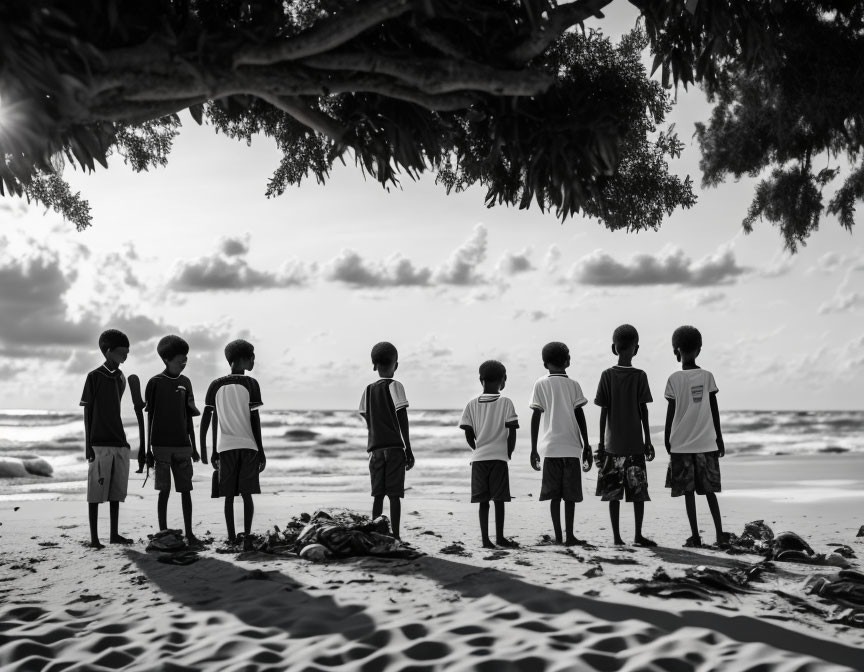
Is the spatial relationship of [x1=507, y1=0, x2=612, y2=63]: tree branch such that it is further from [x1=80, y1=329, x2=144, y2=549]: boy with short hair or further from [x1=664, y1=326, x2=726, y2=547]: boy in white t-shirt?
[x1=80, y1=329, x2=144, y2=549]: boy with short hair

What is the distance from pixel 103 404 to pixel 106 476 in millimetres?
656

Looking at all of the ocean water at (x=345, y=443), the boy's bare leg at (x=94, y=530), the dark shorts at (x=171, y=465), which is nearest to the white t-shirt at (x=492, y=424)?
the dark shorts at (x=171, y=465)

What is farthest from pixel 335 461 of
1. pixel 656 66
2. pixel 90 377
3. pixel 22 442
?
pixel 656 66

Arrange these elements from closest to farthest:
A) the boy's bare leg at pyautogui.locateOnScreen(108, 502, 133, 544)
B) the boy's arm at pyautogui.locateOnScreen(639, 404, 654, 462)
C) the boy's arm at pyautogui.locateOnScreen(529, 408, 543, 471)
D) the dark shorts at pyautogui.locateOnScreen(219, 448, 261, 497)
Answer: the boy's arm at pyautogui.locateOnScreen(529, 408, 543, 471), the dark shorts at pyautogui.locateOnScreen(219, 448, 261, 497), the boy's arm at pyautogui.locateOnScreen(639, 404, 654, 462), the boy's bare leg at pyautogui.locateOnScreen(108, 502, 133, 544)

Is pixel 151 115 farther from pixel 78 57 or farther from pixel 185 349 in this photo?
pixel 185 349

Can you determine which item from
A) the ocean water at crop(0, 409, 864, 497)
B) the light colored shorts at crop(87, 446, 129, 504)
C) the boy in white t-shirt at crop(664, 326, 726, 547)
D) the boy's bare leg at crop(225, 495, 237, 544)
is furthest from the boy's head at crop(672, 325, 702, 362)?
the ocean water at crop(0, 409, 864, 497)

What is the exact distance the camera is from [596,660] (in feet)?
12.2

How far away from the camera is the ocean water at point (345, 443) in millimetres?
17188

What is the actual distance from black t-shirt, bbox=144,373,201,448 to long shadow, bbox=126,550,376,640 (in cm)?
113

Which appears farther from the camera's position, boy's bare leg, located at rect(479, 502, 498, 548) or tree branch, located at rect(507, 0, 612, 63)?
boy's bare leg, located at rect(479, 502, 498, 548)

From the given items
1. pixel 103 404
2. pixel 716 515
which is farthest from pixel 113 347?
pixel 716 515

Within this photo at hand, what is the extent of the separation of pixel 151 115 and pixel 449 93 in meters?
1.93

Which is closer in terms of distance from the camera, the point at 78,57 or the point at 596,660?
the point at 596,660

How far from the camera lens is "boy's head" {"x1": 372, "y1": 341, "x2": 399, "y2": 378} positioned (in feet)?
22.5
